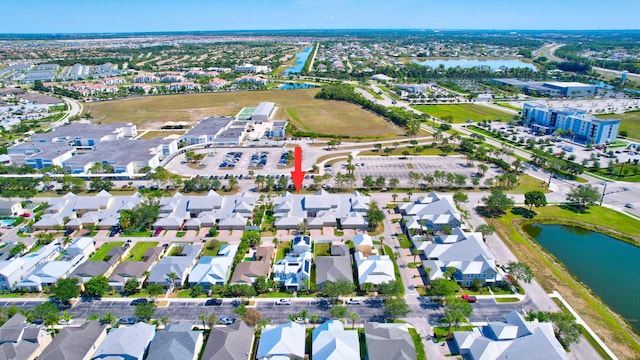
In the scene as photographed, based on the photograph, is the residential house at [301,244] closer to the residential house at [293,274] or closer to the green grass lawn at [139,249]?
the residential house at [293,274]

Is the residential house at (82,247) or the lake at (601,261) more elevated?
the residential house at (82,247)

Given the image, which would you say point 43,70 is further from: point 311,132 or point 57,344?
point 57,344

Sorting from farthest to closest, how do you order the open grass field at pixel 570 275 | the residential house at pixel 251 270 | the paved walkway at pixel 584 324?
the residential house at pixel 251 270 → the open grass field at pixel 570 275 → the paved walkway at pixel 584 324

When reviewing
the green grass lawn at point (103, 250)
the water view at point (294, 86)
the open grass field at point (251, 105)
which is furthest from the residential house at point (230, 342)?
the water view at point (294, 86)

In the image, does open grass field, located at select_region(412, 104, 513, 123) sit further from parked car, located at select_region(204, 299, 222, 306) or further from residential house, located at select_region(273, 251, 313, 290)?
parked car, located at select_region(204, 299, 222, 306)

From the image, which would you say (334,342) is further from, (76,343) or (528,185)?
(528,185)

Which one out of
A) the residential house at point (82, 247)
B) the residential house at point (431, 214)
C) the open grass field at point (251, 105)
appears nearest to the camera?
the residential house at point (82, 247)

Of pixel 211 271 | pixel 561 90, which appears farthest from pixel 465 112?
pixel 211 271
